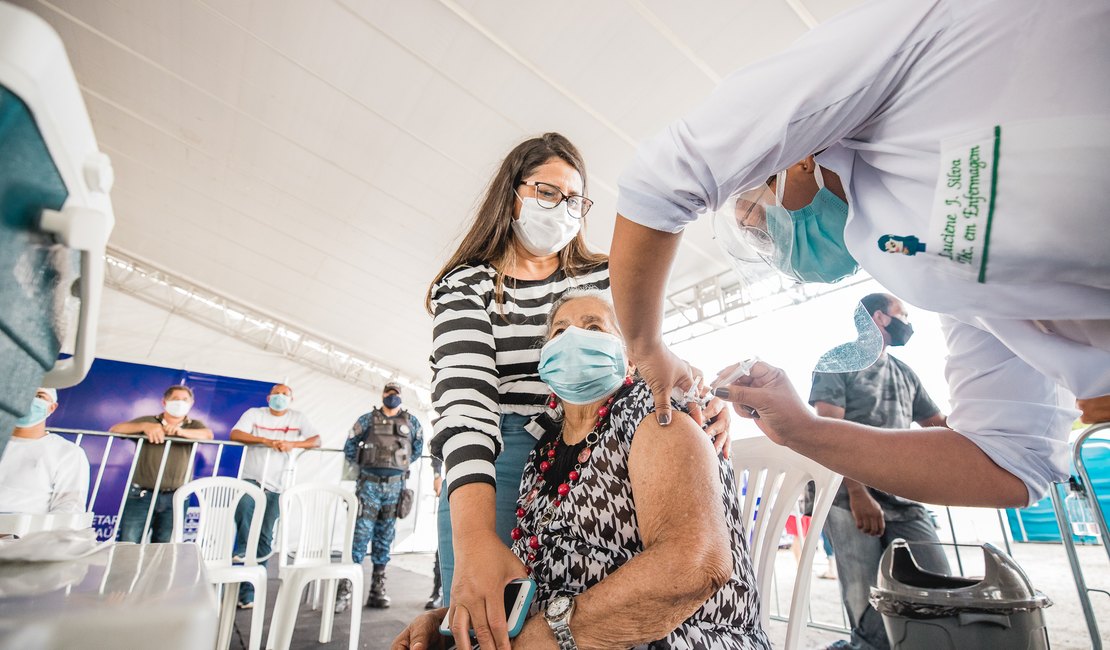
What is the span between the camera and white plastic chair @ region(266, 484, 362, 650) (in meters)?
2.82

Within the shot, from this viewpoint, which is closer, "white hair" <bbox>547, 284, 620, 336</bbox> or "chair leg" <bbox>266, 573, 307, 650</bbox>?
"white hair" <bbox>547, 284, 620, 336</bbox>

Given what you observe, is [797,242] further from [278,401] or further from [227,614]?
[278,401]

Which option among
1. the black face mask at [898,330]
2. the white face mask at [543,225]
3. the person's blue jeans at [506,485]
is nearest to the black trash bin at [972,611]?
the black face mask at [898,330]

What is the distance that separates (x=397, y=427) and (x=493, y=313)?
12.6 ft

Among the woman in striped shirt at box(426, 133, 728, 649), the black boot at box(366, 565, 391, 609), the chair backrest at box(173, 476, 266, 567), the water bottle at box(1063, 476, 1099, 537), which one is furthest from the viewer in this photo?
the black boot at box(366, 565, 391, 609)

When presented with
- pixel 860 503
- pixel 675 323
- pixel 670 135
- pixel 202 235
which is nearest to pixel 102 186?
pixel 670 135

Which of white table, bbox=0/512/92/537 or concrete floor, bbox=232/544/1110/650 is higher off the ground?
white table, bbox=0/512/92/537

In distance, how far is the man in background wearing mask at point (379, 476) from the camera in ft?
14.4

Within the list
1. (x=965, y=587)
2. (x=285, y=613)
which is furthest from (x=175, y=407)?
(x=965, y=587)

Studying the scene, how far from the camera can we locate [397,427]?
4.80m

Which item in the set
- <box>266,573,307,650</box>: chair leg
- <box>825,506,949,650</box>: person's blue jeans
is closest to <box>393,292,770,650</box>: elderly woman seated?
<box>825,506,949,650</box>: person's blue jeans

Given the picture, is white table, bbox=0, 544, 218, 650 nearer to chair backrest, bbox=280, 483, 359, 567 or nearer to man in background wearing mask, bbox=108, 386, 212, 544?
chair backrest, bbox=280, 483, 359, 567

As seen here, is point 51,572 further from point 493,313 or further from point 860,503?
point 860,503

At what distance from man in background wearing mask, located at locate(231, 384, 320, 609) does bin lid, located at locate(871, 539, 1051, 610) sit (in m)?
4.40
